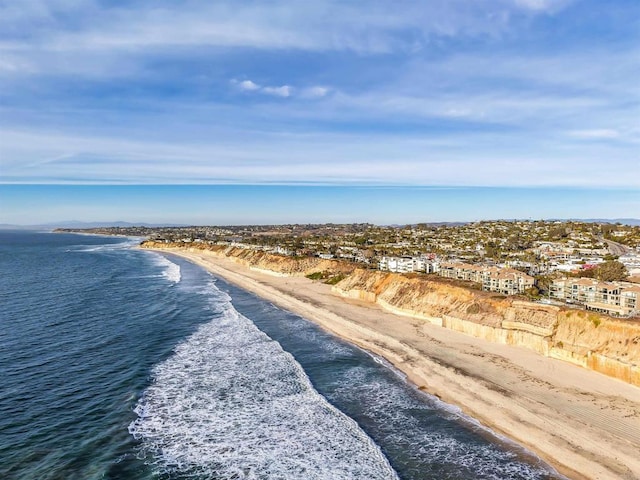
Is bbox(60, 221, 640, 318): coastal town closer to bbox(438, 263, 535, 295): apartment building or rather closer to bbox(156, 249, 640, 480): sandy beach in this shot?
bbox(438, 263, 535, 295): apartment building

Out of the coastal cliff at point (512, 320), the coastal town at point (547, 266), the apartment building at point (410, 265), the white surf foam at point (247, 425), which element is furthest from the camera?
the apartment building at point (410, 265)

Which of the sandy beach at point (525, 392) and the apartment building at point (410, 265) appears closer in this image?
Answer: the sandy beach at point (525, 392)

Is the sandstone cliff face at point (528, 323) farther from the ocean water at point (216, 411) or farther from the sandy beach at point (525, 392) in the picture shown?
the ocean water at point (216, 411)

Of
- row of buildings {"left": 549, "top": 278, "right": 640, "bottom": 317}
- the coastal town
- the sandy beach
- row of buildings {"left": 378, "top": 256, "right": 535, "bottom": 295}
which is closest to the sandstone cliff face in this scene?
the sandy beach

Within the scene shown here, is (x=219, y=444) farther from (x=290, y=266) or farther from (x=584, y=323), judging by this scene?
(x=290, y=266)

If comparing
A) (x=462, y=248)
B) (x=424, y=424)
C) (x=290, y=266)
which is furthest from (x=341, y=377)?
(x=462, y=248)

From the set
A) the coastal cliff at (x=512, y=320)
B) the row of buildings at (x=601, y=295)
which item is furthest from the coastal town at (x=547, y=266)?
the coastal cliff at (x=512, y=320)
